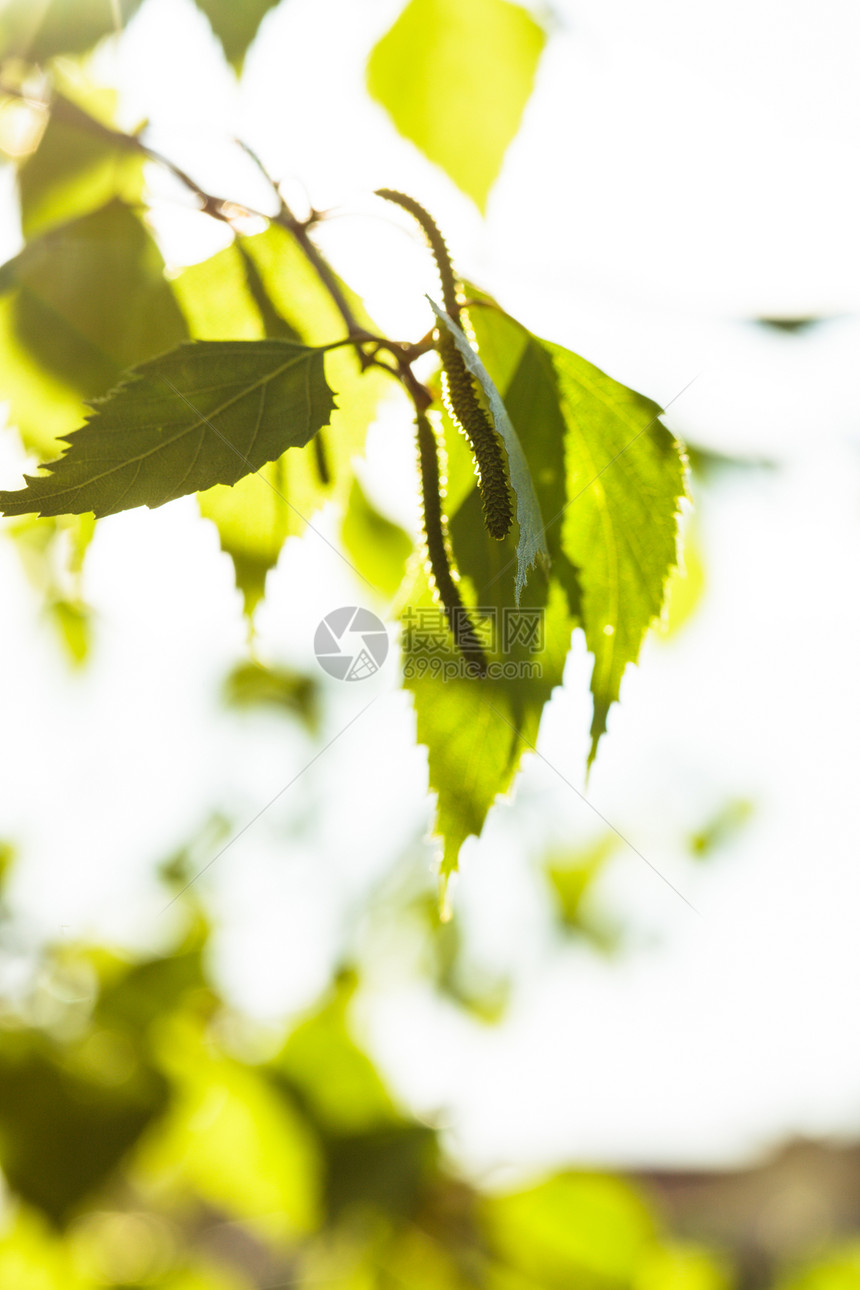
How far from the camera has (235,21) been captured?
0.52 m

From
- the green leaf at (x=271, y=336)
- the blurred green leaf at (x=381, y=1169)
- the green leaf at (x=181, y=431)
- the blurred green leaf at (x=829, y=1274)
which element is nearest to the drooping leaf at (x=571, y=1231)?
the blurred green leaf at (x=381, y=1169)

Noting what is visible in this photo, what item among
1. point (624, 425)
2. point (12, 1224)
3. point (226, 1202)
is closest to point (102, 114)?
point (624, 425)

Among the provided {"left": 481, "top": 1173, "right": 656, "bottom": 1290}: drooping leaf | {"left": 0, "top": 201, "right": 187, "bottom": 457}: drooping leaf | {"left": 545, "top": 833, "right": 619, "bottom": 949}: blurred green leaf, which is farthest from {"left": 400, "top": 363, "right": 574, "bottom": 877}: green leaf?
{"left": 545, "top": 833, "right": 619, "bottom": 949}: blurred green leaf

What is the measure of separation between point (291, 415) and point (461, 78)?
48 centimetres

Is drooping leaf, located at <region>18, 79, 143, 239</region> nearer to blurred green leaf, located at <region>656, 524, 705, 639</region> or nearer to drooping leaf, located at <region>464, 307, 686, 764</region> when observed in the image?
drooping leaf, located at <region>464, 307, 686, 764</region>

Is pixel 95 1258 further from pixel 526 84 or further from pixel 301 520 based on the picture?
pixel 526 84

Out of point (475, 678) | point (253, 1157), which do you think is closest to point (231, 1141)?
point (253, 1157)

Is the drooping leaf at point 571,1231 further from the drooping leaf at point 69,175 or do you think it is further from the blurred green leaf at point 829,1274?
the drooping leaf at point 69,175

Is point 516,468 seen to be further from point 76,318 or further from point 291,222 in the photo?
point 76,318

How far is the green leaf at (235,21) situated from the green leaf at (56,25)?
0.06 m

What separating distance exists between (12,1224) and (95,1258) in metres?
0.22

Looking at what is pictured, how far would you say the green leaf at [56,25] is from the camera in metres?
0.54

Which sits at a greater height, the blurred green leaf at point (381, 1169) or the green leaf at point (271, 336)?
the green leaf at point (271, 336)

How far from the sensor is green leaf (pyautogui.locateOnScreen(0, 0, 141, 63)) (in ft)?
1.79
